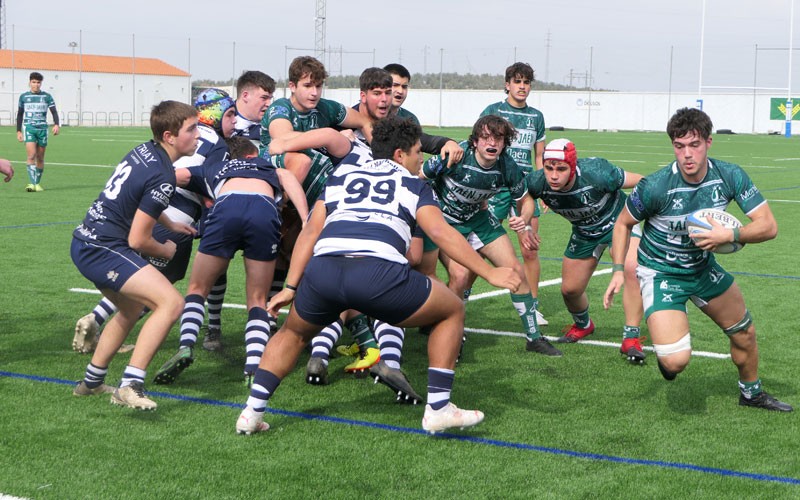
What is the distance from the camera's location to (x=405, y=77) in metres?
9.21

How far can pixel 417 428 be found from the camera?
5.95 metres

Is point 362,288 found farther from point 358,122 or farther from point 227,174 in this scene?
point 358,122

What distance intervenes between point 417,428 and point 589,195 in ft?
9.85

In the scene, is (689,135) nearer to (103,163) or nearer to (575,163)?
(575,163)

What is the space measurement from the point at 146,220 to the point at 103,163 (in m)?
23.3

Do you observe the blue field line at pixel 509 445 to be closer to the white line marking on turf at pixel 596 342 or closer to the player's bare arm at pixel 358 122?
the player's bare arm at pixel 358 122

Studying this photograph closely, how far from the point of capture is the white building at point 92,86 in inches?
2746

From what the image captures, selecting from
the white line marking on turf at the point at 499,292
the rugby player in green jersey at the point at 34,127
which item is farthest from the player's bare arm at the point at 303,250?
the rugby player in green jersey at the point at 34,127

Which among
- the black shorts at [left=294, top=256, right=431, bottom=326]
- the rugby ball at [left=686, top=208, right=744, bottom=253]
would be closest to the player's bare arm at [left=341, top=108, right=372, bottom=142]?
the black shorts at [left=294, top=256, right=431, bottom=326]

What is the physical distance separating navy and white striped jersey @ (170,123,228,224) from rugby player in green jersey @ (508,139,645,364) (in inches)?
87.5

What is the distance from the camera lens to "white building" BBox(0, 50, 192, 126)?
229ft

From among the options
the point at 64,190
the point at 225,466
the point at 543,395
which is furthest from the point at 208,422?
the point at 64,190

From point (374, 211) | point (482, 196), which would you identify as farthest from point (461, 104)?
point (374, 211)

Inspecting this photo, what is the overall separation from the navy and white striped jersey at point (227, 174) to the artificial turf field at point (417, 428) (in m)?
1.28
